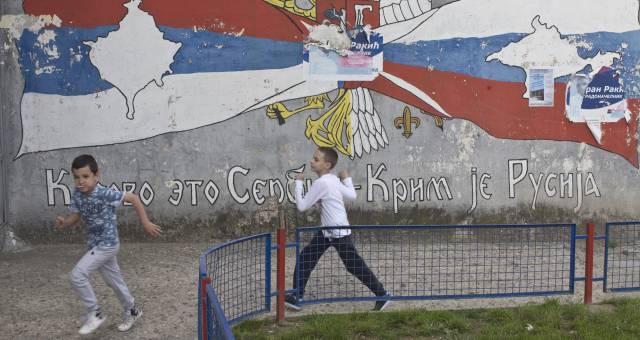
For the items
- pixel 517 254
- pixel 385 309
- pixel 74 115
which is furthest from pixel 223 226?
pixel 517 254

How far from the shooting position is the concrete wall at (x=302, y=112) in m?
7.72

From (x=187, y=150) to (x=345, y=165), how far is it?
2.08 metres

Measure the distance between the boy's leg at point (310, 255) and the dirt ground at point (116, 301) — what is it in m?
0.29

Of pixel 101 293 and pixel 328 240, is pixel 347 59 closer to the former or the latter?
pixel 328 240

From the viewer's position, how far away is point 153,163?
7957 millimetres

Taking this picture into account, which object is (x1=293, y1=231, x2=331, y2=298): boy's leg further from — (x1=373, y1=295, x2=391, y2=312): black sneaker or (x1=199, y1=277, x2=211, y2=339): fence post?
(x1=199, y1=277, x2=211, y2=339): fence post

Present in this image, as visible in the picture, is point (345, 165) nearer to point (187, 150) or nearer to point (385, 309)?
point (187, 150)

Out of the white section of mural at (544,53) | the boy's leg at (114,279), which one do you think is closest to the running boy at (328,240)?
the boy's leg at (114,279)

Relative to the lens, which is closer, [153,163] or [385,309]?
[385,309]

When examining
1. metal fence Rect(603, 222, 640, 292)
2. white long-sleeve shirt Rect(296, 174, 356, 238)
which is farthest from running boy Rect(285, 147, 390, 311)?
metal fence Rect(603, 222, 640, 292)

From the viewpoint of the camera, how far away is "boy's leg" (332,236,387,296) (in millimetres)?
5512

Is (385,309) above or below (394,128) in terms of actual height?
below

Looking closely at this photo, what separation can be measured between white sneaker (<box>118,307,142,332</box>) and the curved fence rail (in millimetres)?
730

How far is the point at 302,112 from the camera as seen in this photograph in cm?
820
